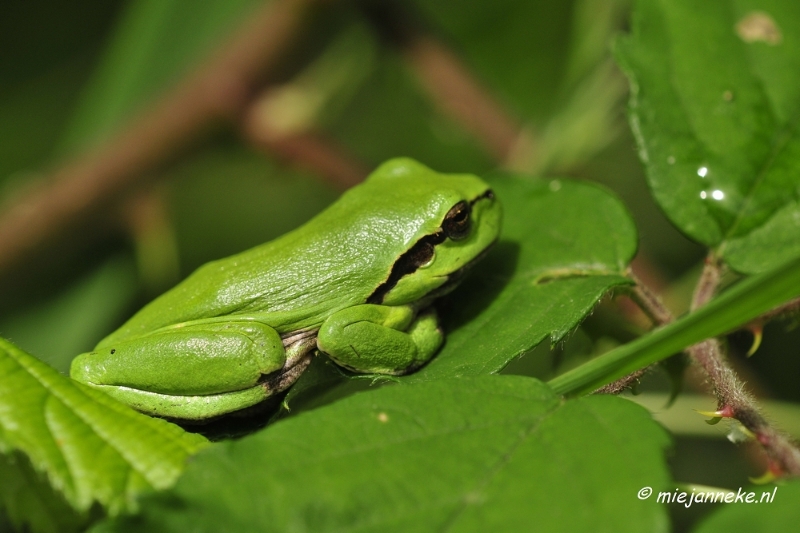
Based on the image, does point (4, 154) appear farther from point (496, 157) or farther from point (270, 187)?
point (496, 157)

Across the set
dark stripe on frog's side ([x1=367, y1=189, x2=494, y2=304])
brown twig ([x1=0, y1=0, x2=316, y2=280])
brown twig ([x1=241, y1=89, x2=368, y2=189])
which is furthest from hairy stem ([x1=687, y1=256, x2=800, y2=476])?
brown twig ([x1=0, y1=0, x2=316, y2=280])

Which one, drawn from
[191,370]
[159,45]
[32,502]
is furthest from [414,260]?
[159,45]

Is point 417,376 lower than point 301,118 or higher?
lower

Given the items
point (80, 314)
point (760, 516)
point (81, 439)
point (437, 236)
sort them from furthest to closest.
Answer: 1. point (80, 314)
2. point (437, 236)
3. point (81, 439)
4. point (760, 516)

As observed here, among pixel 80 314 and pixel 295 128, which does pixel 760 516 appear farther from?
pixel 80 314

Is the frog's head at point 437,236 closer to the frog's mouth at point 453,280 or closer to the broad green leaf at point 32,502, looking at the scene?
the frog's mouth at point 453,280

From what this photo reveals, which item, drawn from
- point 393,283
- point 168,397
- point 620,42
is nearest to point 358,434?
point 168,397
